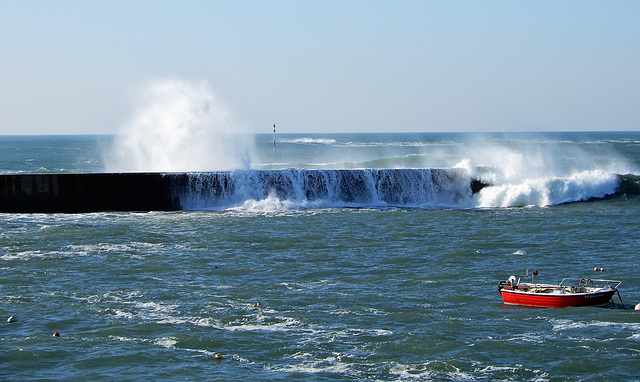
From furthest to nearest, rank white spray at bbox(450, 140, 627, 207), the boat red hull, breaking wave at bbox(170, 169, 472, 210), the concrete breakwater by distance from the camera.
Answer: white spray at bbox(450, 140, 627, 207) < breaking wave at bbox(170, 169, 472, 210) < the concrete breakwater < the boat red hull

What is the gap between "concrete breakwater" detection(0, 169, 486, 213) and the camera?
38.0m

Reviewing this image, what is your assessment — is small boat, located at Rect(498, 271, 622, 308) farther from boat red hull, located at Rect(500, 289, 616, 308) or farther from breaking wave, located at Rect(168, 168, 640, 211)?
breaking wave, located at Rect(168, 168, 640, 211)

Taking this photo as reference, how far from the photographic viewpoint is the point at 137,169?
51312 millimetres

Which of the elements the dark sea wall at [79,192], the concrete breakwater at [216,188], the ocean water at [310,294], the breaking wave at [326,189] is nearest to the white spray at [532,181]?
the concrete breakwater at [216,188]

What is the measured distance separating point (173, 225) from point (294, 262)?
1031cm

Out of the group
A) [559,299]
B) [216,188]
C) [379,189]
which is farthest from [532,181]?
[559,299]

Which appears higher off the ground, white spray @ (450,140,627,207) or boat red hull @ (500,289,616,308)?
white spray @ (450,140,627,207)

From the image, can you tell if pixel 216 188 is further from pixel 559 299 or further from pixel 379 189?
pixel 559 299

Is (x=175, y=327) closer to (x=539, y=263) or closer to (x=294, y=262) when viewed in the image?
(x=294, y=262)

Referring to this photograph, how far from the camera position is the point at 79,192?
125 feet

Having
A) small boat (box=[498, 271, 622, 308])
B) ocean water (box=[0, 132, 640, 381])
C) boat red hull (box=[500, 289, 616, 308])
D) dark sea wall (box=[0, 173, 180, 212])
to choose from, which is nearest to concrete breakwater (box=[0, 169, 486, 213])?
dark sea wall (box=[0, 173, 180, 212])

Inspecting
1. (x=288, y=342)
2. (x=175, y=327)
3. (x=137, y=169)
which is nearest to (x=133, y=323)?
(x=175, y=327)

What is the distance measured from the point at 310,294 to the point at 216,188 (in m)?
21.5

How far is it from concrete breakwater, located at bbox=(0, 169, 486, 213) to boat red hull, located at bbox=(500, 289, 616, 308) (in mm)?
23295
